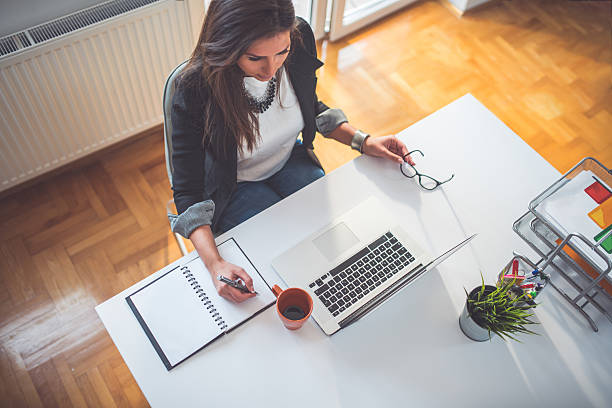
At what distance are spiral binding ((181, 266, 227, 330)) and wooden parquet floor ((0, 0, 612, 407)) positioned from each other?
0.80m

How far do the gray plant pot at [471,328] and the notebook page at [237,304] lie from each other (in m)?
0.44

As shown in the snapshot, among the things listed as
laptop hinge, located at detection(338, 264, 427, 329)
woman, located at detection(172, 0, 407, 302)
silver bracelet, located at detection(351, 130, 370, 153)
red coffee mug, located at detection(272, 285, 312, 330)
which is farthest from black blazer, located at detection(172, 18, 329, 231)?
laptop hinge, located at detection(338, 264, 427, 329)

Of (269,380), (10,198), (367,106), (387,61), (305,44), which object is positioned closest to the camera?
(269,380)

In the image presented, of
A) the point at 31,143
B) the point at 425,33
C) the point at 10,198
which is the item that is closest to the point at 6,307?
the point at 10,198

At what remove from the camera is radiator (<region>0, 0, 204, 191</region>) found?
64.7 inches

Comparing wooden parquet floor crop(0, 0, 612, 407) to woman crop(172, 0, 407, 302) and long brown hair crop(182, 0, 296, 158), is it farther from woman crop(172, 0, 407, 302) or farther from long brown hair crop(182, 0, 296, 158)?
long brown hair crop(182, 0, 296, 158)

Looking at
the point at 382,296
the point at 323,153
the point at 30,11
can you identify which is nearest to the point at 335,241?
the point at 382,296

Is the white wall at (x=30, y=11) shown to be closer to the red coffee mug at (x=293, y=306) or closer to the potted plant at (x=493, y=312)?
the red coffee mug at (x=293, y=306)

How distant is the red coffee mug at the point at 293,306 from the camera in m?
1.07

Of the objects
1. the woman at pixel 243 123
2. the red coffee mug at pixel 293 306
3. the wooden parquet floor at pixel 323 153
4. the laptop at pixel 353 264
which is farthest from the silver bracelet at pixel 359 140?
the wooden parquet floor at pixel 323 153

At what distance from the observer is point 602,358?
44.3 inches

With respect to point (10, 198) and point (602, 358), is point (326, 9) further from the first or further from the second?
point (602, 358)

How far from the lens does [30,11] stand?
1610 millimetres

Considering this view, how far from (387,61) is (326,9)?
0.42 m
